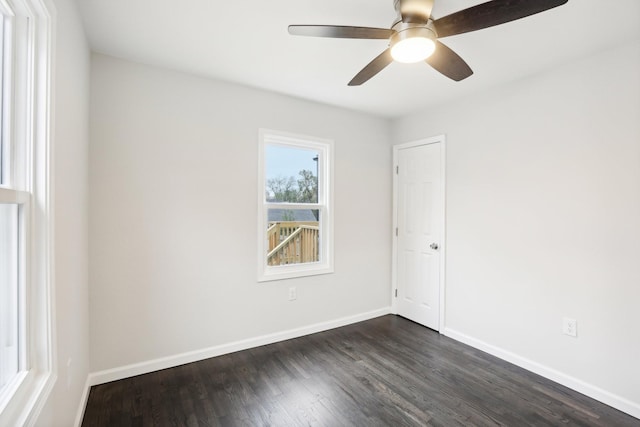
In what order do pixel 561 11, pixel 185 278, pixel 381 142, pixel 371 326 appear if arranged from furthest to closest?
1. pixel 381 142
2. pixel 371 326
3. pixel 185 278
4. pixel 561 11

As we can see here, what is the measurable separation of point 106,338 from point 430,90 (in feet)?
11.3

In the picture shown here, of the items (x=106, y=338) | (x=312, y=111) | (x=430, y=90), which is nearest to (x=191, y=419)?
(x=106, y=338)

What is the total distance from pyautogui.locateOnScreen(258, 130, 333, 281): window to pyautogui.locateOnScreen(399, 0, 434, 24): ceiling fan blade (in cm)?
173

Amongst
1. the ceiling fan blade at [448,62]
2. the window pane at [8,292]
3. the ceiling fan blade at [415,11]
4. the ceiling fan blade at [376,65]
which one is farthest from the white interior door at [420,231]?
the window pane at [8,292]

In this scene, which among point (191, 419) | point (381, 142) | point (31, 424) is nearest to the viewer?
point (31, 424)

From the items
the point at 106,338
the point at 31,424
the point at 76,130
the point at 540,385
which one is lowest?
the point at 540,385

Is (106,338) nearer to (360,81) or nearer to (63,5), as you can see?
(63,5)

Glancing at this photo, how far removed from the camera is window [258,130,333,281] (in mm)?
2967

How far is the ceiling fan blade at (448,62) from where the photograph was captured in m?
1.66

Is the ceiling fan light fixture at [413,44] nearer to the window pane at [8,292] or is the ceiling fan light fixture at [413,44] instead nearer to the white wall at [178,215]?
the white wall at [178,215]

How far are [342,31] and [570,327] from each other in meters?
2.65

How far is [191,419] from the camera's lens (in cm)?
188

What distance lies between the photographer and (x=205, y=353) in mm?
2627

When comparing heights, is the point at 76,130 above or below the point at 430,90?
below
